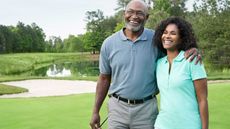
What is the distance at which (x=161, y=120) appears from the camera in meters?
3.54

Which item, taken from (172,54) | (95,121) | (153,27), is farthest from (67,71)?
(172,54)

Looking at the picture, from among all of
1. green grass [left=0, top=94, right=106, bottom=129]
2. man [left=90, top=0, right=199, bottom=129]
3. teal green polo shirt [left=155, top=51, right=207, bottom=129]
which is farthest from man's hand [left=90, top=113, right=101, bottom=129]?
green grass [left=0, top=94, right=106, bottom=129]

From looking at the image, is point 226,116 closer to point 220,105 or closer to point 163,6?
point 220,105

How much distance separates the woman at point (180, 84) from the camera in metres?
3.37

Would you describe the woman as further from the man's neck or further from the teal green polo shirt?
the man's neck

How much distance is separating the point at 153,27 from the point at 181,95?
33802 mm

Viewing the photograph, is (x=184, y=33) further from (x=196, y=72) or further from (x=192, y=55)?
(x=196, y=72)

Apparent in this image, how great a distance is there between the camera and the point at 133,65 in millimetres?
3838

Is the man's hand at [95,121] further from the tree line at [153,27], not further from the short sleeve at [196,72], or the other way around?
the tree line at [153,27]

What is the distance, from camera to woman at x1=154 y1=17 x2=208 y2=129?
11.0 feet

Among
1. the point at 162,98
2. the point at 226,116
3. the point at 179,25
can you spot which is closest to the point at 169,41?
the point at 179,25

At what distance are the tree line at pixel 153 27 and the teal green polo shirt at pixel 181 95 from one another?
47.1 ft

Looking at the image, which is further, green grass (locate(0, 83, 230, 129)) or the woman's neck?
green grass (locate(0, 83, 230, 129))

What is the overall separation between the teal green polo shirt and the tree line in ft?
47.1
